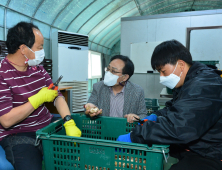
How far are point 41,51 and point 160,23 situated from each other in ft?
14.1

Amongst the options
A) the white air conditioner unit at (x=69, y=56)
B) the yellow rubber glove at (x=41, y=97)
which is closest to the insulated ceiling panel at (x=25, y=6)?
the white air conditioner unit at (x=69, y=56)

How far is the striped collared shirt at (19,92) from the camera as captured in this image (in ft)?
3.85

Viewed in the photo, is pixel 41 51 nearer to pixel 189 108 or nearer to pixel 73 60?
pixel 189 108

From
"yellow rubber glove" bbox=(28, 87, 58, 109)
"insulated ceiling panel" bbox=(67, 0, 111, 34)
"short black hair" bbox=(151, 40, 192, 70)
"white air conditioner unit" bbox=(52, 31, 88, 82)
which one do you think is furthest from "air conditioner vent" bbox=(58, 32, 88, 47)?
"short black hair" bbox=(151, 40, 192, 70)

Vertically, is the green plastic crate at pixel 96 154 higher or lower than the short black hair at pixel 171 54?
lower

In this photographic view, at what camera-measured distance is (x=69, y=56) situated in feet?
14.4

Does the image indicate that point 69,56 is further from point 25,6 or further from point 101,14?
point 101,14

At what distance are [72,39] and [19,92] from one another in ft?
11.1

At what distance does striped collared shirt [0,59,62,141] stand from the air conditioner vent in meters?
3.00

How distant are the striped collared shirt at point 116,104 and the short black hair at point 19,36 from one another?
38.6 inches

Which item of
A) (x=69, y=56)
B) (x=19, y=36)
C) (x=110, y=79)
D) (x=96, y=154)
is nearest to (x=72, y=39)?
(x=69, y=56)

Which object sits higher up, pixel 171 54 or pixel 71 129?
pixel 171 54

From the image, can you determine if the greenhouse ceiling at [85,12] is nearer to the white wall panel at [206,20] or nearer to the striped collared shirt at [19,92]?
the white wall panel at [206,20]

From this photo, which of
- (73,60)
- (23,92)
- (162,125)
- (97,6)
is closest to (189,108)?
(162,125)
